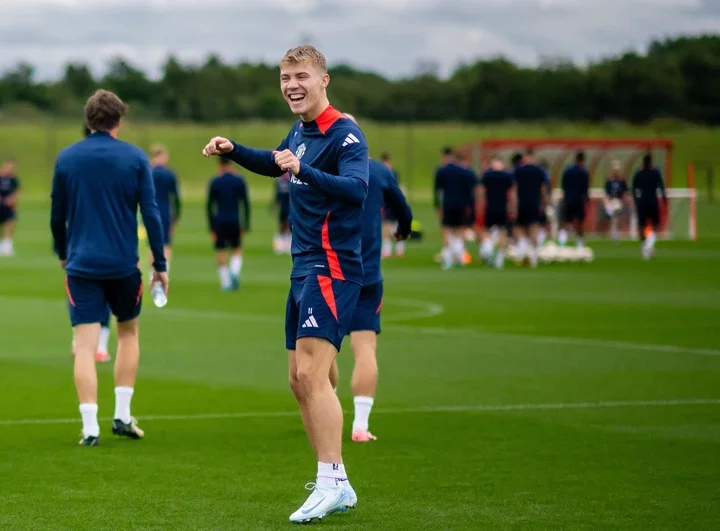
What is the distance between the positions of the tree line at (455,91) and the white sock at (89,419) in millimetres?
68984

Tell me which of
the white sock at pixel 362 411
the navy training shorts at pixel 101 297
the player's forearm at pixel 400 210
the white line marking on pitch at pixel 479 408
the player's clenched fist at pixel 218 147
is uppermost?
the player's clenched fist at pixel 218 147

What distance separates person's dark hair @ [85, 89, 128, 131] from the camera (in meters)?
8.81

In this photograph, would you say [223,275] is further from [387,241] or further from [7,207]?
[7,207]

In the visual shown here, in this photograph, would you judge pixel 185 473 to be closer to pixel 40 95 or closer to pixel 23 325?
pixel 23 325

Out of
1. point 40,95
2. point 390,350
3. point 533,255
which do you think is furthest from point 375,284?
point 40,95

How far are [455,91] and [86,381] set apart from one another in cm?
9521

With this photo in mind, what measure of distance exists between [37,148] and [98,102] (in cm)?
7486

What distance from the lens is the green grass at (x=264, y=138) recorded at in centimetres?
7638

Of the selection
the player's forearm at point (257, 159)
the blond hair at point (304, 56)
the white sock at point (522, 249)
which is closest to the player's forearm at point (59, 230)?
the player's forearm at point (257, 159)

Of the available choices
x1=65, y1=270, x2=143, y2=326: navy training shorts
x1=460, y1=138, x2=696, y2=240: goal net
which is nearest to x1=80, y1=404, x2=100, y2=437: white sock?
x1=65, y1=270, x2=143, y2=326: navy training shorts

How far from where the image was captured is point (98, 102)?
8828 mm

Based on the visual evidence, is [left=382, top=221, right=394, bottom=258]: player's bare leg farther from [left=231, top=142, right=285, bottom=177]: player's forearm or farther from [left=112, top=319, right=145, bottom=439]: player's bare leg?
[left=231, top=142, right=285, bottom=177]: player's forearm

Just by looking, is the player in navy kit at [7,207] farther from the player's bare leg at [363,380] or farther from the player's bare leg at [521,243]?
the player's bare leg at [363,380]

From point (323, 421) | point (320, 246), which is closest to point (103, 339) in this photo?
point (323, 421)
